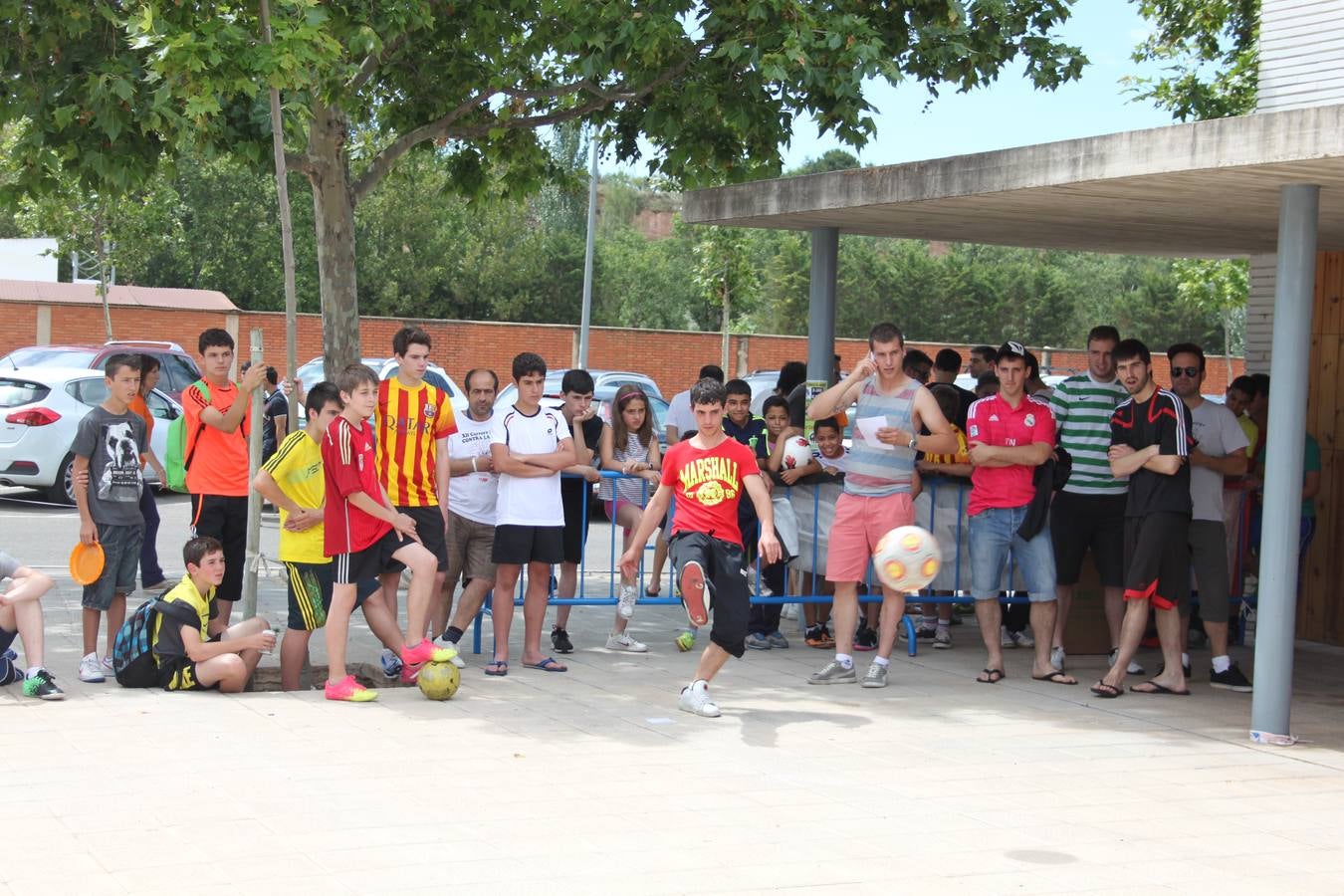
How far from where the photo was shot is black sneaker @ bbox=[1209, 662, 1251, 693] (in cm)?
948

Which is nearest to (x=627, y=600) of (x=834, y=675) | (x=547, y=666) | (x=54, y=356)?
(x=547, y=666)

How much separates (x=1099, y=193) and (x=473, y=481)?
4.27 metres

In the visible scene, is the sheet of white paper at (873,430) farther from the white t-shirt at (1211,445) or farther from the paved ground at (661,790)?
the white t-shirt at (1211,445)

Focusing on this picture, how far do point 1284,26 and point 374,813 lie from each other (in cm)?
1205

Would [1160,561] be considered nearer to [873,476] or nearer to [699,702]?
[873,476]

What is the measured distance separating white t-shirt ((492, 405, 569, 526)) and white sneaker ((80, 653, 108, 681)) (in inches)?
96.0

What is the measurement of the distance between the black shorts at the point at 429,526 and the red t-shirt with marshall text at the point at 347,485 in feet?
2.15

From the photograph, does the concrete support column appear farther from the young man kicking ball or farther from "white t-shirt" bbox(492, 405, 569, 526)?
the young man kicking ball

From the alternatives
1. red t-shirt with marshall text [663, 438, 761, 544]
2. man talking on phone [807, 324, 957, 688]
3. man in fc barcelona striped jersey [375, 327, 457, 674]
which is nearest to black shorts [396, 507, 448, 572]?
man in fc barcelona striped jersey [375, 327, 457, 674]

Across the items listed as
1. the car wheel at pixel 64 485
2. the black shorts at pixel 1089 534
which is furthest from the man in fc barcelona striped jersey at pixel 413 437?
the car wheel at pixel 64 485

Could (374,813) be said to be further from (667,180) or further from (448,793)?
(667,180)

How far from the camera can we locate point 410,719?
784 cm

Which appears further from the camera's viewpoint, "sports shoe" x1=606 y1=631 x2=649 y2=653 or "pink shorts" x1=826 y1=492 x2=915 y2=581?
"sports shoe" x1=606 y1=631 x2=649 y2=653

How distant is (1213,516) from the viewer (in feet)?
30.0
